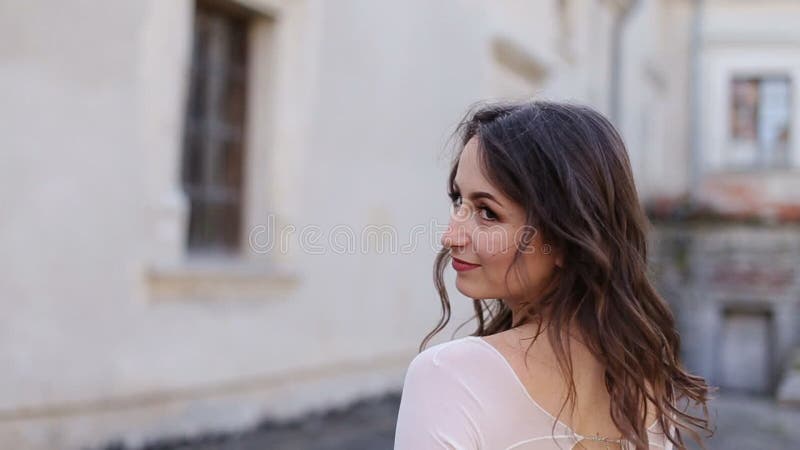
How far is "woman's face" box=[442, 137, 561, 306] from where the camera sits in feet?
Answer: 4.48

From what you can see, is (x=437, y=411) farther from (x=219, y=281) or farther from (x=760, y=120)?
(x=760, y=120)

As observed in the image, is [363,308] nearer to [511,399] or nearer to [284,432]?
[284,432]

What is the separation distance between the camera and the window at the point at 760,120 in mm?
17453

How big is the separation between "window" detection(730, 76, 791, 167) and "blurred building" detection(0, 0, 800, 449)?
27.4 feet

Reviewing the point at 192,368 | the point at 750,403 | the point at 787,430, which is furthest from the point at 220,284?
the point at 750,403

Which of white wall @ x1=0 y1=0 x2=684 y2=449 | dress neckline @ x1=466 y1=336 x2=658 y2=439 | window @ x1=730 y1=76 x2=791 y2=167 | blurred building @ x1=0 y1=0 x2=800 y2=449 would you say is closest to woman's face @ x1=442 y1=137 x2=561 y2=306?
dress neckline @ x1=466 y1=336 x2=658 y2=439

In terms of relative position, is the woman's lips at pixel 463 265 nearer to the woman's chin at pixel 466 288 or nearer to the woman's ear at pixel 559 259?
the woman's chin at pixel 466 288

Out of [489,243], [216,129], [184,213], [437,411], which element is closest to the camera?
[437,411]

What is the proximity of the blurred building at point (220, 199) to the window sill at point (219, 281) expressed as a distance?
0.05 ft

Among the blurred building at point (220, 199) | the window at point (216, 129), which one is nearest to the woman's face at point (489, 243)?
the blurred building at point (220, 199)

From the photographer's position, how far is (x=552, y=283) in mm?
1406

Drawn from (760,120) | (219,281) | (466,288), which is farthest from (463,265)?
(760,120)

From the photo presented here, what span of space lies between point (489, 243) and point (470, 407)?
0.26m

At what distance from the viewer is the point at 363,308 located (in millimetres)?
7496
